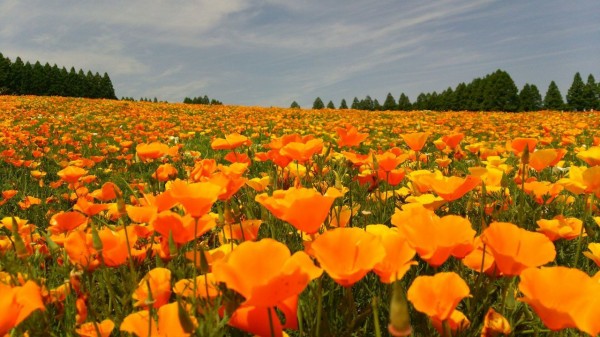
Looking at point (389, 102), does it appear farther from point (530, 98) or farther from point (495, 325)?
point (495, 325)

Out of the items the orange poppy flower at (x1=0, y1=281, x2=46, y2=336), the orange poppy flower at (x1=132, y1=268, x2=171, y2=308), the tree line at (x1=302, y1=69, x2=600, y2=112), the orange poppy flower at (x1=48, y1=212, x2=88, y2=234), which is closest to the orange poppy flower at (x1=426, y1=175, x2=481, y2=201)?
the orange poppy flower at (x1=132, y1=268, x2=171, y2=308)

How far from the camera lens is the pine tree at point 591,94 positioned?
53500mm

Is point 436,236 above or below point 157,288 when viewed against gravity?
above

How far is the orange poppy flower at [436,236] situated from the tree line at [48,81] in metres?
62.8

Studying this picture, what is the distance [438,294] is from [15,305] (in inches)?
38.5

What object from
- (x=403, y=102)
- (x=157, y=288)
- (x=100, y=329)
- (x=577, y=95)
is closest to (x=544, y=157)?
(x=157, y=288)

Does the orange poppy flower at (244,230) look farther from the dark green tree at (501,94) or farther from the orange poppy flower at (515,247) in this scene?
the dark green tree at (501,94)

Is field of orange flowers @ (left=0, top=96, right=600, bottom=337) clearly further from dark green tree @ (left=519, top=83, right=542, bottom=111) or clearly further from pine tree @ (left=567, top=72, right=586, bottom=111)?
pine tree @ (left=567, top=72, right=586, bottom=111)

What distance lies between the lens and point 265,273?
0.94 metres

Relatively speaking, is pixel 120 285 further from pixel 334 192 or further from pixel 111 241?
pixel 334 192

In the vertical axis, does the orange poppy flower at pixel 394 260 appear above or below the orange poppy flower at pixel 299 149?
below

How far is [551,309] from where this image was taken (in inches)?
33.7

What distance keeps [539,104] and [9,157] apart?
58.4 metres

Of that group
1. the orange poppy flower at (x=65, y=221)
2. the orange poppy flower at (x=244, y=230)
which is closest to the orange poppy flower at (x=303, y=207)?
the orange poppy flower at (x=244, y=230)
